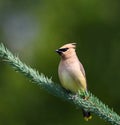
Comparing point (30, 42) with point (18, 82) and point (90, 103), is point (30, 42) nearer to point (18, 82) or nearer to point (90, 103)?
point (18, 82)

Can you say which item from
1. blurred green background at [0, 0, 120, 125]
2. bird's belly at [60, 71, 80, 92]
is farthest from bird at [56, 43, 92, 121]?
blurred green background at [0, 0, 120, 125]

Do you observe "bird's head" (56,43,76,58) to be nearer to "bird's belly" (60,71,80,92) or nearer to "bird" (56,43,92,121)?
"bird" (56,43,92,121)

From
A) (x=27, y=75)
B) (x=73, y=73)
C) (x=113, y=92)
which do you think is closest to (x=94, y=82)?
(x=113, y=92)

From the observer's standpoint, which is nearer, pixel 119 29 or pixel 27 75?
pixel 27 75

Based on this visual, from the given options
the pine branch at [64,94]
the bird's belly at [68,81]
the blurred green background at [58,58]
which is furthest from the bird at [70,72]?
the blurred green background at [58,58]

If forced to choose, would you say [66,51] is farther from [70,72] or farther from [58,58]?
[58,58]
